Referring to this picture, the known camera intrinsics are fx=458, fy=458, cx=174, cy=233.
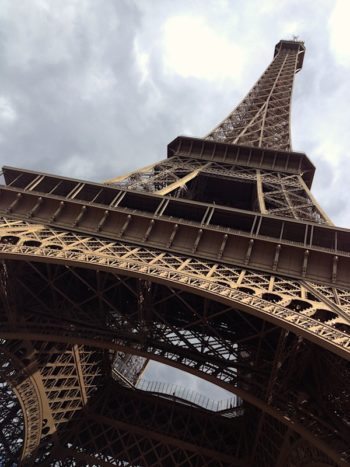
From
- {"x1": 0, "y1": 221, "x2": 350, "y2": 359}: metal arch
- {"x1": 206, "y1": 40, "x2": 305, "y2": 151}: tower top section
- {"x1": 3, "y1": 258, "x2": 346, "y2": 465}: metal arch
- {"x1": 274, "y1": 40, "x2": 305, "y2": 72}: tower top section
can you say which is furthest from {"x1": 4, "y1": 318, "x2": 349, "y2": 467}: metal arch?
{"x1": 274, "y1": 40, "x2": 305, "y2": 72}: tower top section

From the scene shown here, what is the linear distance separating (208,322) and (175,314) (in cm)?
220

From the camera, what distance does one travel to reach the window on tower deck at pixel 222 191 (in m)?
30.8

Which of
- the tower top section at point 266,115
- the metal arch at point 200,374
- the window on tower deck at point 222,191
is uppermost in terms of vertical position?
the tower top section at point 266,115

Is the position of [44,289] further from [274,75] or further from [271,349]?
[274,75]

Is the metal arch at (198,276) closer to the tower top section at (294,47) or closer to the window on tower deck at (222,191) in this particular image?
the window on tower deck at (222,191)

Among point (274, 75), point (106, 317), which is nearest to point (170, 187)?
point (106, 317)

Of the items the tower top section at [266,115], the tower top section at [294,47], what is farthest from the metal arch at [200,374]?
the tower top section at [294,47]

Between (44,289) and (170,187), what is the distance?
9.67 meters

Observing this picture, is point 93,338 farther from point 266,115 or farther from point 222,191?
point 266,115

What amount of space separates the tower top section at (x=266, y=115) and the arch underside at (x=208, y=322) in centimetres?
1982

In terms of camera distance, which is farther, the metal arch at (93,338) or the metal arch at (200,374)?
the metal arch at (93,338)

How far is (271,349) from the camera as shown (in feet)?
55.8

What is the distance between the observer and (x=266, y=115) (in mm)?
43781

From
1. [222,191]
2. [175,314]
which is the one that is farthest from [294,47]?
[175,314]
